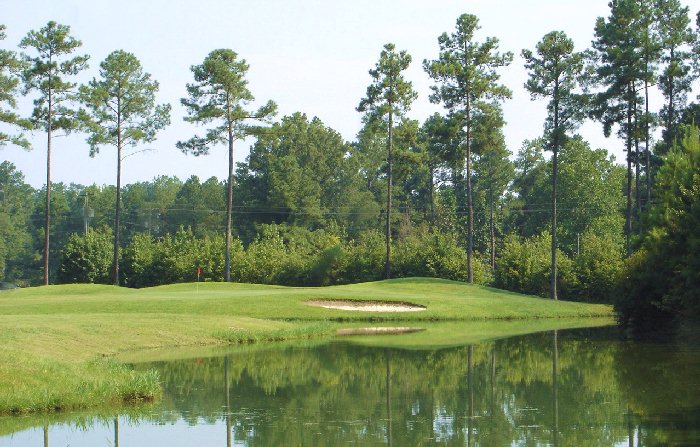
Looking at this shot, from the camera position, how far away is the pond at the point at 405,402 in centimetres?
1551

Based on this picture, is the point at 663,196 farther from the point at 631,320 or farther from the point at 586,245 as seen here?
the point at 586,245

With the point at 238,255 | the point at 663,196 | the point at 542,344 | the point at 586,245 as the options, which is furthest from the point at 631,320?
the point at 238,255

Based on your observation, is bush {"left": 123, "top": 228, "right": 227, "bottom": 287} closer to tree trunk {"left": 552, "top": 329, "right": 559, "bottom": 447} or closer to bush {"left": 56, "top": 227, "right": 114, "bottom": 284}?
bush {"left": 56, "top": 227, "right": 114, "bottom": 284}

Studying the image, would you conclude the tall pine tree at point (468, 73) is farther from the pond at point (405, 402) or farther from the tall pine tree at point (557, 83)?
the pond at point (405, 402)

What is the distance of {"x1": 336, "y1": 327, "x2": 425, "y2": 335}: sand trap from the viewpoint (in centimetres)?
3812

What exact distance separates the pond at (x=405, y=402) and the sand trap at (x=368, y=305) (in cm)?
1478

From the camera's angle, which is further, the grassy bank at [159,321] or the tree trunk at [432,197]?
the tree trunk at [432,197]

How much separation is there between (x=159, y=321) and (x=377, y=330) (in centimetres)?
954

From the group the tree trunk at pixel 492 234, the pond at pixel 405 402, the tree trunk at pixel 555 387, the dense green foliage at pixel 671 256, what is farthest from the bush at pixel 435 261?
the tree trunk at pixel 492 234

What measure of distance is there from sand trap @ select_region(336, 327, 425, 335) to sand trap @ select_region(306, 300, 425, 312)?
4.73 meters

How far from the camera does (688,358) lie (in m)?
27.5

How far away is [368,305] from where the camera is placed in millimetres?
46125

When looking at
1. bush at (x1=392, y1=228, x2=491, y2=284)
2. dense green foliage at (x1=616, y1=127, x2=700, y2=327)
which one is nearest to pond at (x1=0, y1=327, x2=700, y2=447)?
dense green foliage at (x1=616, y1=127, x2=700, y2=327)

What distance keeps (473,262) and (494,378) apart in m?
40.7
